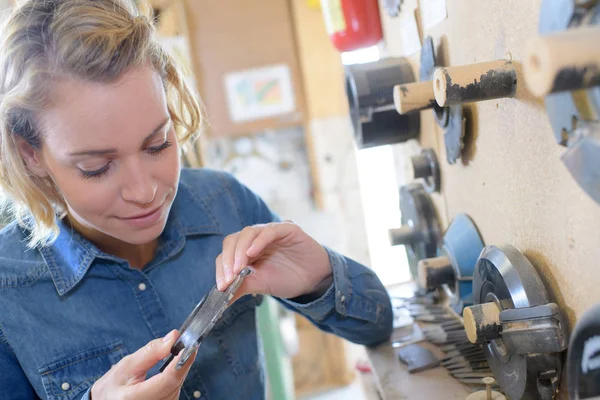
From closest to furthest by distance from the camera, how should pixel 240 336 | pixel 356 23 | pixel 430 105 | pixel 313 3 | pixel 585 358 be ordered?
pixel 585 358, pixel 430 105, pixel 240 336, pixel 356 23, pixel 313 3

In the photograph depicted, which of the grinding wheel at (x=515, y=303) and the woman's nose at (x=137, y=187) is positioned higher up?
the woman's nose at (x=137, y=187)

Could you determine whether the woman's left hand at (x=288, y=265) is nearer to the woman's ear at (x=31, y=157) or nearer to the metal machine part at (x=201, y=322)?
the metal machine part at (x=201, y=322)

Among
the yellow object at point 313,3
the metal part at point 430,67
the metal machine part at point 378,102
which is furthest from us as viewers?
the yellow object at point 313,3

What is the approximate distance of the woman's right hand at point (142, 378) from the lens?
56 cm

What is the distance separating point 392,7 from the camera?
34.6 inches

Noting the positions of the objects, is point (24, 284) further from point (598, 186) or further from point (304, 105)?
point (304, 105)

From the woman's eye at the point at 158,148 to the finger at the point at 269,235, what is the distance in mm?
165

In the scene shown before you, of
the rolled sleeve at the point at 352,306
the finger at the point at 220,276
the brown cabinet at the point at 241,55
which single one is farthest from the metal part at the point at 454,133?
the brown cabinet at the point at 241,55

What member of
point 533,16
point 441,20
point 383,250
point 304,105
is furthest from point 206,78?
point 533,16

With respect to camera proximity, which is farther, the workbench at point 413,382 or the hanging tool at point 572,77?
the workbench at point 413,382

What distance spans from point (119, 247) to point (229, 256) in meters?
0.23

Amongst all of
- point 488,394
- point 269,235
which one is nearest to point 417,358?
point 488,394

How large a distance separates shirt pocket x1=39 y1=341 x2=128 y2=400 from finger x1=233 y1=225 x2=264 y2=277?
0.76 feet

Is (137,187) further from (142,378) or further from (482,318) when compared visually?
(482,318)
